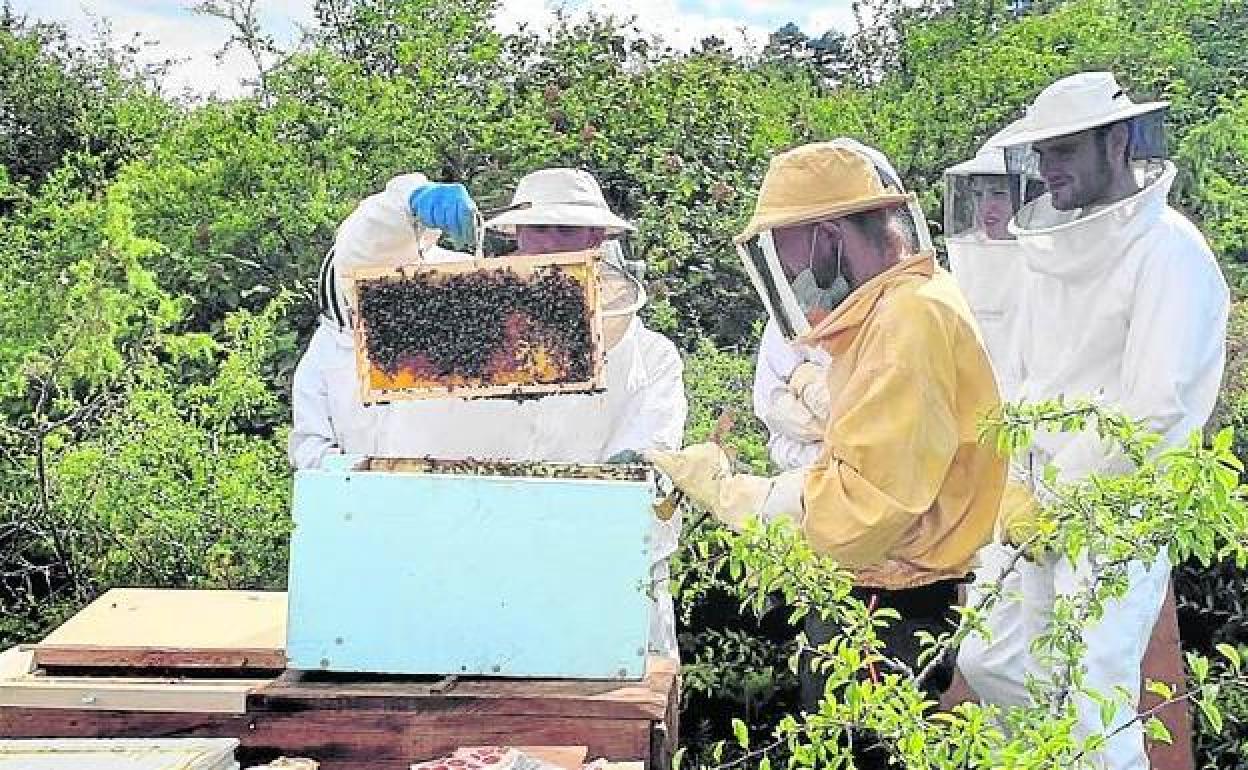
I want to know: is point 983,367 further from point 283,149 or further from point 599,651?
point 283,149

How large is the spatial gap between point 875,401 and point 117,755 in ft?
4.50

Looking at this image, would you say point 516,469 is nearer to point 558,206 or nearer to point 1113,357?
point 558,206

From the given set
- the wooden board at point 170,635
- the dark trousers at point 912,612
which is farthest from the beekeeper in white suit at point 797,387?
the wooden board at point 170,635

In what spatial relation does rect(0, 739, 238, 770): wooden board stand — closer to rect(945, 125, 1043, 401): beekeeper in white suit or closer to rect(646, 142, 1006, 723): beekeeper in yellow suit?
rect(646, 142, 1006, 723): beekeeper in yellow suit

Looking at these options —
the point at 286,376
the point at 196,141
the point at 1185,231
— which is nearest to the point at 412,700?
the point at 1185,231

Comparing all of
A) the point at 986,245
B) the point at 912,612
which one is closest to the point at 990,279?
the point at 986,245

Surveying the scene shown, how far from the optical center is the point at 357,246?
356cm

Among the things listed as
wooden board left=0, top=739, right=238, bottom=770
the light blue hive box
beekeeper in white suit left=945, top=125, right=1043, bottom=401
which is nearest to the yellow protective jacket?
the light blue hive box

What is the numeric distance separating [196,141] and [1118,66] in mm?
4135

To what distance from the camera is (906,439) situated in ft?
8.28

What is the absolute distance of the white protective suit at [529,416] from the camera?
11.7 ft

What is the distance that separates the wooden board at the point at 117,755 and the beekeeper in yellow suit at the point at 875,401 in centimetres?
113

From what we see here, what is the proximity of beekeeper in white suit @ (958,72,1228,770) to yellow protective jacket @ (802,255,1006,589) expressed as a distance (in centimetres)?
46

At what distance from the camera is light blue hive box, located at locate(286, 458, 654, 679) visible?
2150 mm
